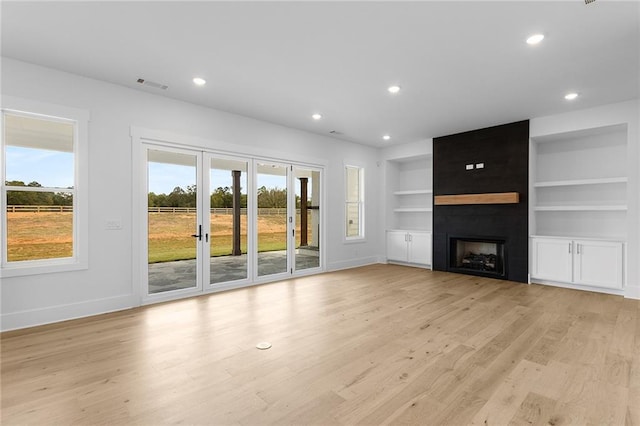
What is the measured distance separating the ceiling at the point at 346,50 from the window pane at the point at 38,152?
2.34ft

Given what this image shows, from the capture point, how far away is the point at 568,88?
4.14 meters

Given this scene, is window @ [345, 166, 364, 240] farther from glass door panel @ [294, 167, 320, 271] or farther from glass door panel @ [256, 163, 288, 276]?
glass door panel @ [256, 163, 288, 276]

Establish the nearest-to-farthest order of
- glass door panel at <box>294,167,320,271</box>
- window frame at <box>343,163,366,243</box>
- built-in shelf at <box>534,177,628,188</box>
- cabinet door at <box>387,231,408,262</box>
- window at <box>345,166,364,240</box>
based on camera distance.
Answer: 1. built-in shelf at <box>534,177,628,188</box>
2. glass door panel at <box>294,167,320,271</box>
3. window frame at <box>343,163,366,243</box>
4. window at <box>345,166,364,240</box>
5. cabinet door at <box>387,231,408,262</box>

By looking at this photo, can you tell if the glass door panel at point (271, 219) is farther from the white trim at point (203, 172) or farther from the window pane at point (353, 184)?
the window pane at point (353, 184)

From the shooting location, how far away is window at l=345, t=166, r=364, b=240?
7.30 meters

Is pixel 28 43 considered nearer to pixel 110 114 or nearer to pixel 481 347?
pixel 110 114

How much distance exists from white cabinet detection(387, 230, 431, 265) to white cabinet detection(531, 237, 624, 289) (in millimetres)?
2093

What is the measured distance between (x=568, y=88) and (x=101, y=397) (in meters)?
6.07

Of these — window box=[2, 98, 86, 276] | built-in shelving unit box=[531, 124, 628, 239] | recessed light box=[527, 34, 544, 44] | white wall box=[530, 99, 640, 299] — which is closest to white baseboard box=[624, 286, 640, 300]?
white wall box=[530, 99, 640, 299]

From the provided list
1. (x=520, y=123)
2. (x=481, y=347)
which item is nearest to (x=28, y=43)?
(x=481, y=347)

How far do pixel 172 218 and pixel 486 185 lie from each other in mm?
5730

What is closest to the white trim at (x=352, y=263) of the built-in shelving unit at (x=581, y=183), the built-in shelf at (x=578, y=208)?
the built-in shelving unit at (x=581, y=183)

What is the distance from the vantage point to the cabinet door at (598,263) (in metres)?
4.69

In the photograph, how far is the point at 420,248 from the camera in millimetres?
7160
